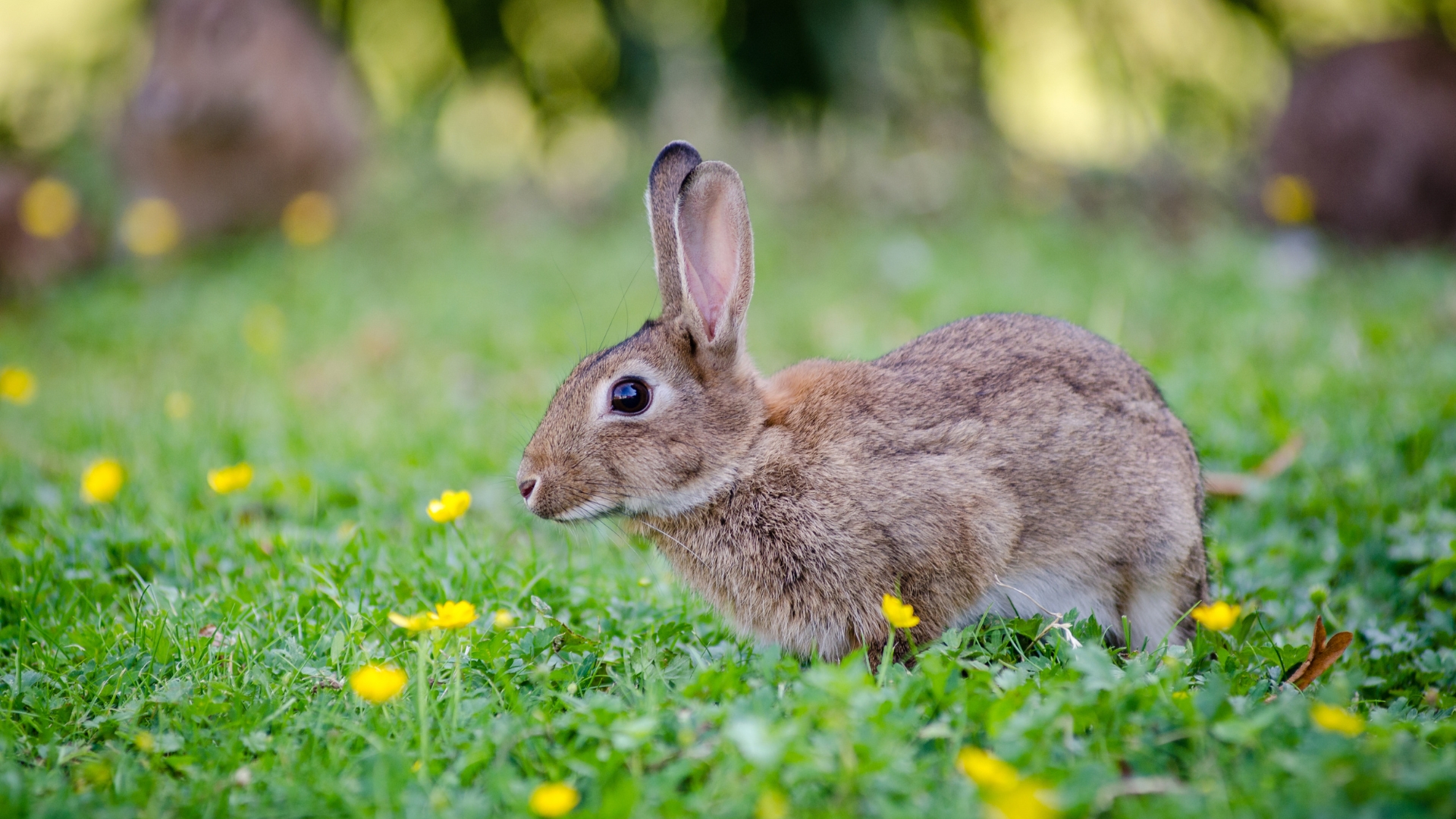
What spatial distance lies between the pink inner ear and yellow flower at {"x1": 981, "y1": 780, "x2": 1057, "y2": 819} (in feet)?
5.96

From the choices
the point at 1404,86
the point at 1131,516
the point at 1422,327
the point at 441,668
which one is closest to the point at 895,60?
the point at 1404,86

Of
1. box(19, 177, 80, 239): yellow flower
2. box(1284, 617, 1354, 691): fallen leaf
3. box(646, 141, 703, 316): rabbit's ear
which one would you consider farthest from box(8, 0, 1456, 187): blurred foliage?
box(1284, 617, 1354, 691): fallen leaf

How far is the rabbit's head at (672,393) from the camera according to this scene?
10.9 ft

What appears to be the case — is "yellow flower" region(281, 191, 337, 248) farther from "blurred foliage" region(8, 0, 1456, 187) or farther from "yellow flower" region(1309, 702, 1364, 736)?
"yellow flower" region(1309, 702, 1364, 736)

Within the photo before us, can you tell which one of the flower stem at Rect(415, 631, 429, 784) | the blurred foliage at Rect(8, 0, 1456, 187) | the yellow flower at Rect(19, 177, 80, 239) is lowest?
the flower stem at Rect(415, 631, 429, 784)

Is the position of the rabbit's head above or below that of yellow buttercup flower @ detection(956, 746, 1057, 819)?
above

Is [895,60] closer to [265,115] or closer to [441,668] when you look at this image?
[265,115]

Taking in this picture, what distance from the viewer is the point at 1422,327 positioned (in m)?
6.57

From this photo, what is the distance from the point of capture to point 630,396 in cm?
339

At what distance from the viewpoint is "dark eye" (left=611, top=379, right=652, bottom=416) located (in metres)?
3.39

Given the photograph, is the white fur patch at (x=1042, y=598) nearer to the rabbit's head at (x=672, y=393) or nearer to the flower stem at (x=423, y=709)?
the rabbit's head at (x=672, y=393)

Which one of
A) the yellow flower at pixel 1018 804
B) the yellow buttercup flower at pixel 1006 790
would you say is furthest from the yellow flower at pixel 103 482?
the yellow flower at pixel 1018 804

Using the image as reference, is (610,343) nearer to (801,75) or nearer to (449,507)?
(801,75)

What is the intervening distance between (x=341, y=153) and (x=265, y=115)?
0.79 m
